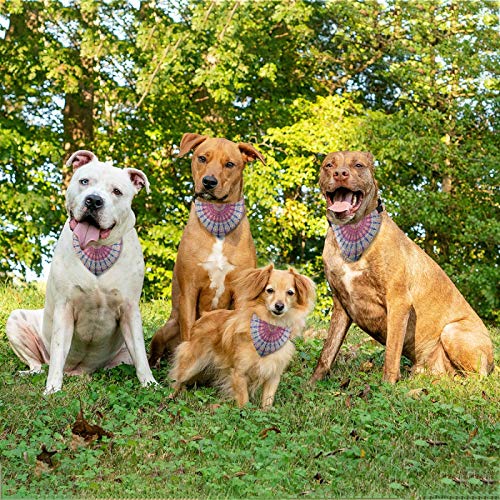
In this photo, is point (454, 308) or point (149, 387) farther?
point (454, 308)

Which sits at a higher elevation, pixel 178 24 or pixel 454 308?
pixel 178 24

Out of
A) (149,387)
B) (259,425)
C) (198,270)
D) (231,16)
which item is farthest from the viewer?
(231,16)

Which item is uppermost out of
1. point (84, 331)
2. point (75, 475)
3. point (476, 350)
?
point (476, 350)

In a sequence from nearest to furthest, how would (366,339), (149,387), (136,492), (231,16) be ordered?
(136,492), (149,387), (366,339), (231,16)

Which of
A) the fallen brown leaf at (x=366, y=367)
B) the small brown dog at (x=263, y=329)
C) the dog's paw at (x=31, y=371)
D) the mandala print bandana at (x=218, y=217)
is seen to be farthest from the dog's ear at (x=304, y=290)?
the dog's paw at (x=31, y=371)

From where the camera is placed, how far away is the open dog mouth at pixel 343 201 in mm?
6434

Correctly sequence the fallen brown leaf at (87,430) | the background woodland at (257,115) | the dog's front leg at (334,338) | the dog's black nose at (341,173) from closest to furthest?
the fallen brown leaf at (87,430)
the dog's black nose at (341,173)
the dog's front leg at (334,338)
the background woodland at (257,115)

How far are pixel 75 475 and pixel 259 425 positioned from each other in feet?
4.70

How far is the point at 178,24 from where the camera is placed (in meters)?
16.5

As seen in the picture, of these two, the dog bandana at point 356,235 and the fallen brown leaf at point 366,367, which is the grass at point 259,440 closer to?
the fallen brown leaf at point 366,367

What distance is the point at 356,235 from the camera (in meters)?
6.54

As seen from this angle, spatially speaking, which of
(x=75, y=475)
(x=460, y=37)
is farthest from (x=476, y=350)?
(x=460, y=37)

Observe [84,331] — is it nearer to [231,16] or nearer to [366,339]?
[366,339]

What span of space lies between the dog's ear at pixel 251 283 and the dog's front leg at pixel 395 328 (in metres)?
1.18
